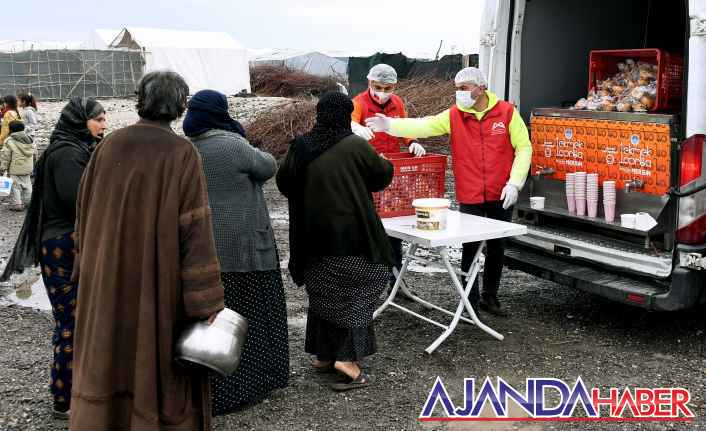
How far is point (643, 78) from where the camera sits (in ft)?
19.4

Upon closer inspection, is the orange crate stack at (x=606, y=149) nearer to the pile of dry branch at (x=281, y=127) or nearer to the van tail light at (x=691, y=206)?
the van tail light at (x=691, y=206)

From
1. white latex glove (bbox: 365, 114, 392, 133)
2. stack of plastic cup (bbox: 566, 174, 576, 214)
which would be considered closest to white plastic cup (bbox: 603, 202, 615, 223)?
stack of plastic cup (bbox: 566, 174, 576, 214)

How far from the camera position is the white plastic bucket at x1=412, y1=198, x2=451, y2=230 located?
470 centimetres

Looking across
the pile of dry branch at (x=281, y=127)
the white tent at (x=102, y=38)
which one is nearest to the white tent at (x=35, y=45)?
the white tent at (x=102, y=38)

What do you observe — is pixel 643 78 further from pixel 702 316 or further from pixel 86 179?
pixel 86 179

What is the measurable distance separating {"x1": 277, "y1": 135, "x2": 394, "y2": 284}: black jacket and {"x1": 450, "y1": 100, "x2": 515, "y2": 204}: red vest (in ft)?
4.01

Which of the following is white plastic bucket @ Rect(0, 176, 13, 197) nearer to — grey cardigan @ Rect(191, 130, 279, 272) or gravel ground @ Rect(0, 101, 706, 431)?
gravel ground @ Rect(0, 101, 706, 431)

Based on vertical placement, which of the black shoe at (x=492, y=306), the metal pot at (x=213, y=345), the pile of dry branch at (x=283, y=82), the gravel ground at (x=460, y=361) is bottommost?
the gravel ground at (x=460, y=361)

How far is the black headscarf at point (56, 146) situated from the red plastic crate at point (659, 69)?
157 inches

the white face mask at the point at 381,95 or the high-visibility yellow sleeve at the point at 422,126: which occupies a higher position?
the white face mask at the point at 381,95

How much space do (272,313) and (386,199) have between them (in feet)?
4.30

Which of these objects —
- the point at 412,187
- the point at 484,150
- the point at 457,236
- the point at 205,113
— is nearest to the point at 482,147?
the point at 484,150

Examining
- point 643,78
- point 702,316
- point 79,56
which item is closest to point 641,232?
point 702,316

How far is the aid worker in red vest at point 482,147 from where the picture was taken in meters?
5.29
